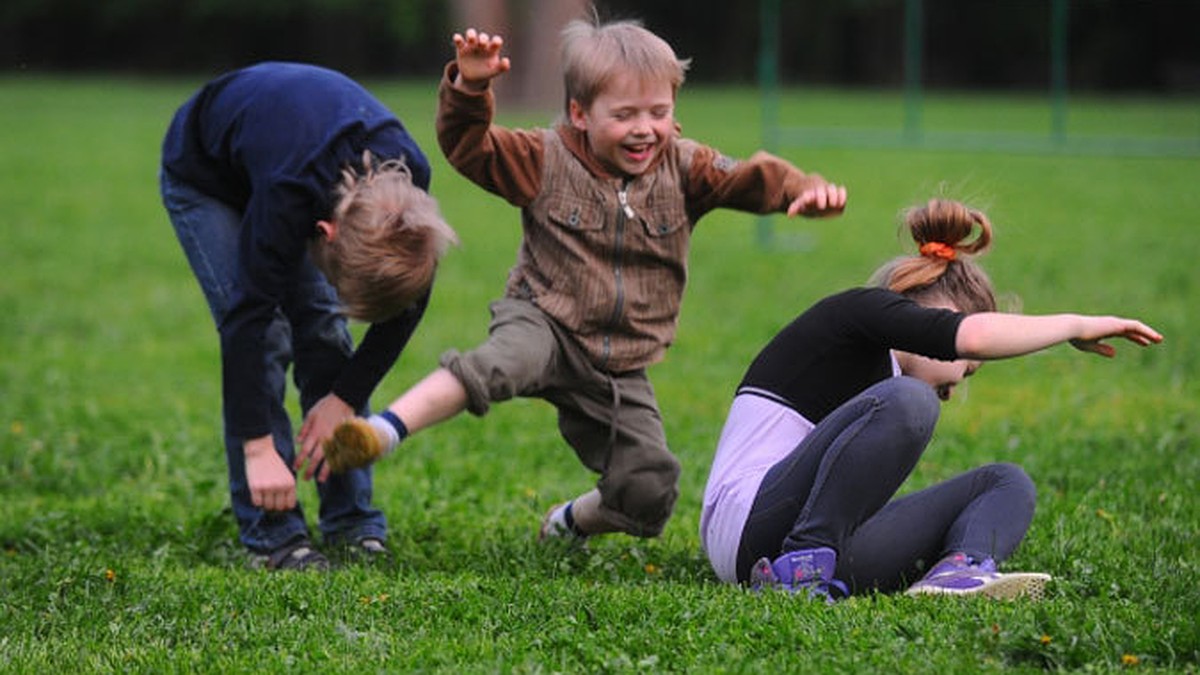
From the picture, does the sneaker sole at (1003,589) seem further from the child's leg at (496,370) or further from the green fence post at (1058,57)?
the green fence post at (1058,57)

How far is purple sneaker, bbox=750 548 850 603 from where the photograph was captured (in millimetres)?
4035

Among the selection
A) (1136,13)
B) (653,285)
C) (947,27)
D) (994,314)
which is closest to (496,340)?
(653,285)

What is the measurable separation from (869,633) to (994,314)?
834mm

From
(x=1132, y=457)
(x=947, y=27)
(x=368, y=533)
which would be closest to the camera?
(x=368, y=533)

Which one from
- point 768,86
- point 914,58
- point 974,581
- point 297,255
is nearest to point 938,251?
point 974,581

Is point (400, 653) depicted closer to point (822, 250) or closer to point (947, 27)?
point (822, 250)

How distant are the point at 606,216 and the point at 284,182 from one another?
897mm

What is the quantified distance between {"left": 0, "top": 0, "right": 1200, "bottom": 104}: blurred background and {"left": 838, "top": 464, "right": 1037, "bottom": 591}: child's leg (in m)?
1.70

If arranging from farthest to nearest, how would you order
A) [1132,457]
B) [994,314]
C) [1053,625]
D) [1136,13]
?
[1136,13] → [1132,457] → [994,314] → [1053,625]

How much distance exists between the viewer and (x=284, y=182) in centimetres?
429

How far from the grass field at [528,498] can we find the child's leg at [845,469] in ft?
0.74

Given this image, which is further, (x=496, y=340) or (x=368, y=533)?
(x=368, y=533)

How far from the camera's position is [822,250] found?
1354 cm

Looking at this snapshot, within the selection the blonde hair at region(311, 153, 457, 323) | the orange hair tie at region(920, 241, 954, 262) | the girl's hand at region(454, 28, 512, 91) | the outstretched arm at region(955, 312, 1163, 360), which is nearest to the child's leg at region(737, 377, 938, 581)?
the outstretched arm at region(955, 312, 1163, 360)
